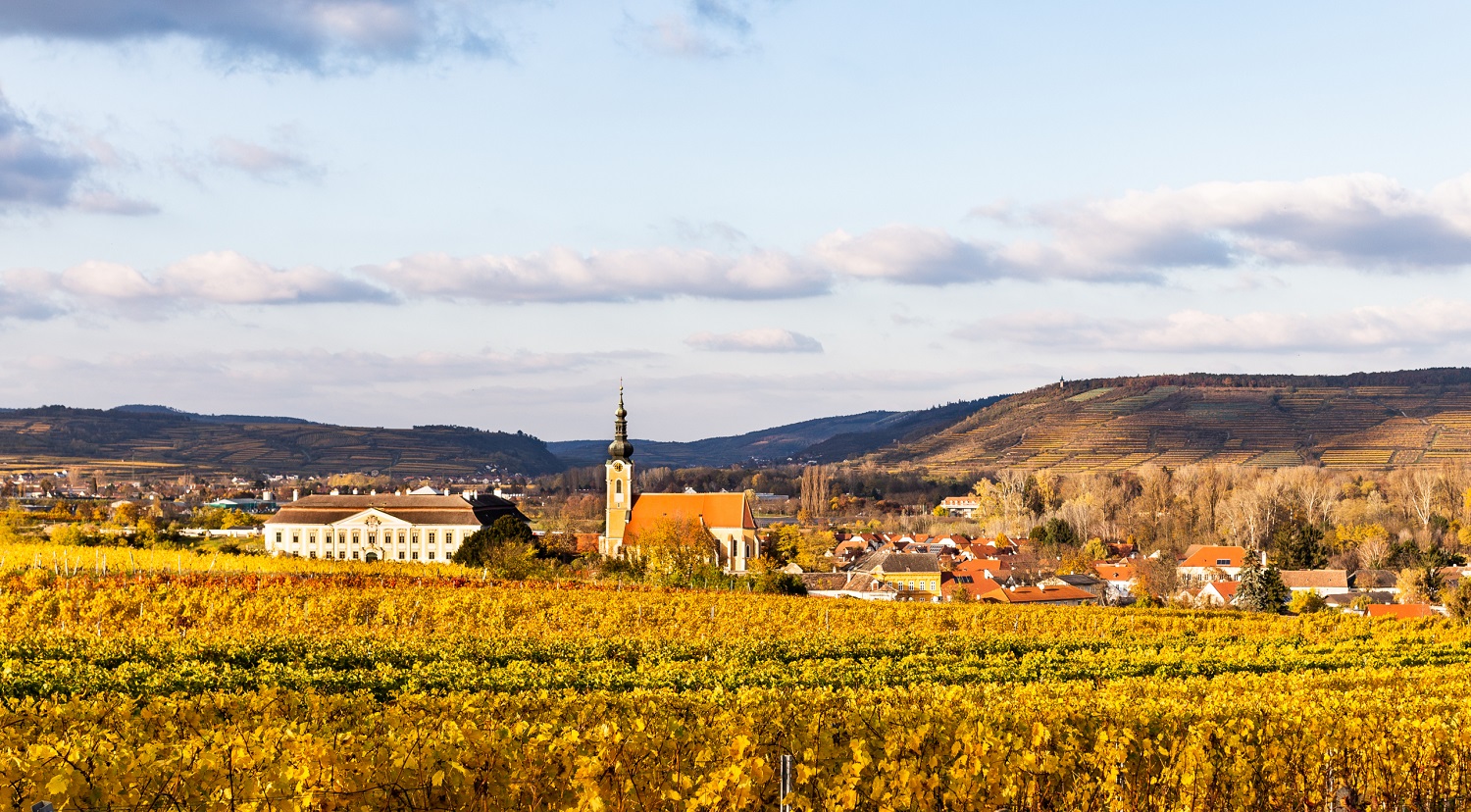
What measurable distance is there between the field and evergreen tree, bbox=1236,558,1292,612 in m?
32.7

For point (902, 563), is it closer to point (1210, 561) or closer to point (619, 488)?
point (619, 488)

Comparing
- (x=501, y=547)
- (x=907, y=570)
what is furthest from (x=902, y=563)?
(x=501, y=547)

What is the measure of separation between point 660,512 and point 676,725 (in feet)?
238

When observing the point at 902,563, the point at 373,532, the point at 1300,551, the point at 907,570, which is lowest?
the point at 907,570

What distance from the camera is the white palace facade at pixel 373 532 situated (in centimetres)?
8744

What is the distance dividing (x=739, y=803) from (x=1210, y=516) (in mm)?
114581

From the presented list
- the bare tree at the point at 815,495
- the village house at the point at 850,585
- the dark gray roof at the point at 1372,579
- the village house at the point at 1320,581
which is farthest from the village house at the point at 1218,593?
the bare tree at the point at 815,495

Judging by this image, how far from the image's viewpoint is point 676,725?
9055 mm

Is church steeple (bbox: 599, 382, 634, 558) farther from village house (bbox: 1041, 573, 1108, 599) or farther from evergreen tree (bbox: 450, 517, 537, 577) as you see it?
village house (bbox: 1041, 573, 1108, 599)

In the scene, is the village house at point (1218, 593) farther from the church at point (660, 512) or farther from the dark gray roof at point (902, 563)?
the church at point (660, 512)

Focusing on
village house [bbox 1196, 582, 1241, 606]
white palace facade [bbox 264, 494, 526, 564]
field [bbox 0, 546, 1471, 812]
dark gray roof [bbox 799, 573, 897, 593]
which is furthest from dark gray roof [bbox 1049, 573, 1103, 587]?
field [bbox 0, 546, 1471, 812]

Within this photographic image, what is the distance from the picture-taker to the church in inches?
3169

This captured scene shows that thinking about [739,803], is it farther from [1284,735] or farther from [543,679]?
[543,679]

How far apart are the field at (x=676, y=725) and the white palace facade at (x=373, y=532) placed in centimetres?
5847
